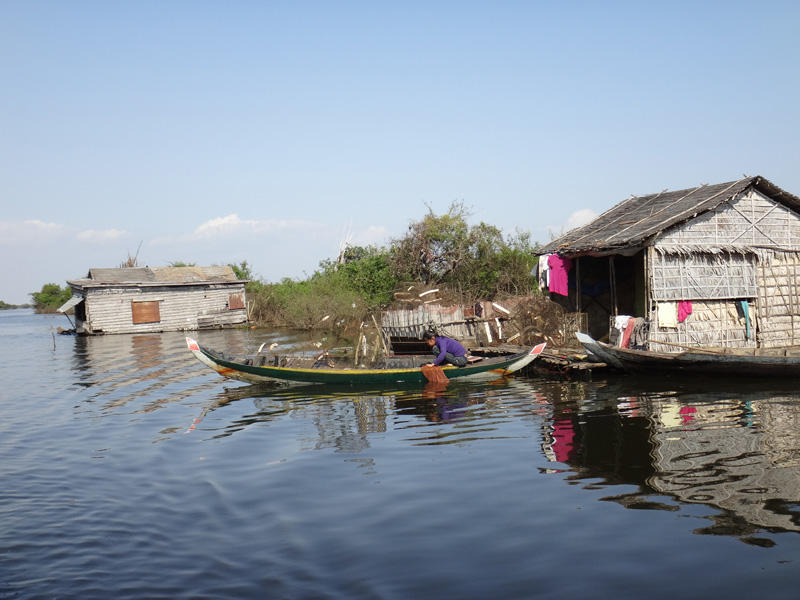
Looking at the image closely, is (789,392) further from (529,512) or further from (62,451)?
(62,451)

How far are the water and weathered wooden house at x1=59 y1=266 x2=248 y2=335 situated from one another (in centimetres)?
1940

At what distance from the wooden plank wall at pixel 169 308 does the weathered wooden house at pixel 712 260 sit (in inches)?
853

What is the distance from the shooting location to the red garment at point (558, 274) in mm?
15406

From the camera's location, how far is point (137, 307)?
31453mm

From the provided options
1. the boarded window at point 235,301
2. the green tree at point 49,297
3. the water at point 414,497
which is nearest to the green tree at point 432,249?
the boarded window at point 235,301

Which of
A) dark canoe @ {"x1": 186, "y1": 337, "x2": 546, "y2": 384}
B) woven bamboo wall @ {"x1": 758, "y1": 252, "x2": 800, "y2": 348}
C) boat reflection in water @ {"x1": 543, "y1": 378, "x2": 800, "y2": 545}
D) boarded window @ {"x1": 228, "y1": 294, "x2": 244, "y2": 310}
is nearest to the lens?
boat reflection in water @ {"x1": 543, "y1": 378, "x2": 800, "y2": 545}

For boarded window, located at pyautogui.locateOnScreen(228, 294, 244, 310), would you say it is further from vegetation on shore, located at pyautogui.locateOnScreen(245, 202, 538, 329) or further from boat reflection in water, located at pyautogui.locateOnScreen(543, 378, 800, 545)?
boat reflection in water, located at pyautogui.locateOnScreen(543, 378, 800, 545)

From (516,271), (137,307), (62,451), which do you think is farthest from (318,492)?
(137,307)

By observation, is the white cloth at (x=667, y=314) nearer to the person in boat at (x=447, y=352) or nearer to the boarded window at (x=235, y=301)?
the person in boat at (x=447, y=352)

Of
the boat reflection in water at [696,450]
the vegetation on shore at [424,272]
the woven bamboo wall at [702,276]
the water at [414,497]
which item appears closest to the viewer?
the water at [414,497]

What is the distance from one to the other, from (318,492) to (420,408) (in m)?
5.06

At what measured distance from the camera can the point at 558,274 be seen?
15.5 m

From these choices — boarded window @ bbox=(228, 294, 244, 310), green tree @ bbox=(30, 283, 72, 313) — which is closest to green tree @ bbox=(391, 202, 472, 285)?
boarded window @ bbox=(228, 294, 244, 310)

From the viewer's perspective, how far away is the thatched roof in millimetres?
13953
